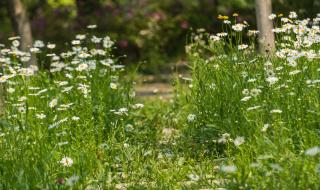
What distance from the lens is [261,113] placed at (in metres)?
5.06

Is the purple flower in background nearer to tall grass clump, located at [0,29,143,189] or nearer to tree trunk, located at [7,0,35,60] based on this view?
tree trunk, located at [7,0,35,60]

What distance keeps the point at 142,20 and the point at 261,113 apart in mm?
11187

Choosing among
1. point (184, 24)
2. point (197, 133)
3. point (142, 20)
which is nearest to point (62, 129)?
point (197, 133)

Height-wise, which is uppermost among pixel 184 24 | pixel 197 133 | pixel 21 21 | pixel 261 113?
pixel 21 21

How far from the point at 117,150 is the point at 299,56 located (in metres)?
1.71

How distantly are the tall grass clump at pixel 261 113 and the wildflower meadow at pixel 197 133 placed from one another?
0.01m

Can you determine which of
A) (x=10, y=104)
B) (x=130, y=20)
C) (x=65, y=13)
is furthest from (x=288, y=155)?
(x=65, y=13)

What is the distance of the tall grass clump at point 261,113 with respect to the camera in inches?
163

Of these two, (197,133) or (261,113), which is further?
(197,133)

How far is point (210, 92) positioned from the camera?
20.6 feet

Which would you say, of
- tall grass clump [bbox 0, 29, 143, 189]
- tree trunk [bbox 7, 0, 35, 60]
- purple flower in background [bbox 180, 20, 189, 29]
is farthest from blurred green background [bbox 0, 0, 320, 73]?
tall grass clump [bbox 0, 29, 143, 189]

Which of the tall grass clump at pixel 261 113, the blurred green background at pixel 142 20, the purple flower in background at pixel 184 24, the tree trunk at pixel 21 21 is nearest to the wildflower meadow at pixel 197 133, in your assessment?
the tall grass clump at pixel 261 113

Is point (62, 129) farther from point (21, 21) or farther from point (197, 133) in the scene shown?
point (21, 21)

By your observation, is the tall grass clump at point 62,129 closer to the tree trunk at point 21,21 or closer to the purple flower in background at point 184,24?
the tree trunk at point 21,21
